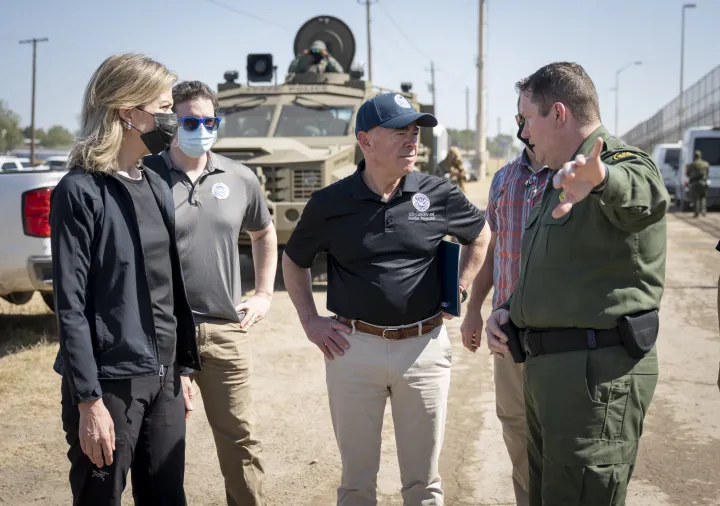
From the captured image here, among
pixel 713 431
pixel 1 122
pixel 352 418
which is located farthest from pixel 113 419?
pixel 1 122

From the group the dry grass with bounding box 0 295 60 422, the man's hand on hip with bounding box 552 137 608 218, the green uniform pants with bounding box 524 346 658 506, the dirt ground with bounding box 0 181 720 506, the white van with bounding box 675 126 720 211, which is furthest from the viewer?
the white van with bounding box 675 126 720 211

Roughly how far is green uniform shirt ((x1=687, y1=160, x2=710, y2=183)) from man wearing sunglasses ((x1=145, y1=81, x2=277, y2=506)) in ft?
62.8

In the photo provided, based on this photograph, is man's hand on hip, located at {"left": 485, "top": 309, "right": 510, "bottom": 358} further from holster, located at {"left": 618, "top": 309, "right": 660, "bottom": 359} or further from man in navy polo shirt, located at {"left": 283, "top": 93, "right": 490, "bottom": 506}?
holster, located at {"left": 618, "top": 309, "right": 660, "bottom": 359}

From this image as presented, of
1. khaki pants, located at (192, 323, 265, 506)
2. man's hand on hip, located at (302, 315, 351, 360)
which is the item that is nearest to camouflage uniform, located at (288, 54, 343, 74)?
khaki pants, located at (192, 323, 265, 506)

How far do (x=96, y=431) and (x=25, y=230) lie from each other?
17.0ft

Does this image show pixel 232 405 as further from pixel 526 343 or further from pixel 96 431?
pixel 526 343

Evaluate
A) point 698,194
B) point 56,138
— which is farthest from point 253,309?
point 56,138

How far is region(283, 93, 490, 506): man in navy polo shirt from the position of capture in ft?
11.3

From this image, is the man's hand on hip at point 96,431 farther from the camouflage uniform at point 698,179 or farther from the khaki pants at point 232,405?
the camouflage uniform at point 698,179

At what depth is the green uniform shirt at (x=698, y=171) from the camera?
21000 mm

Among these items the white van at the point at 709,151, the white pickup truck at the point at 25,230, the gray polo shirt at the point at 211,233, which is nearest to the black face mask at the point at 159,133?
the gray polo shirt at the point at 211,233

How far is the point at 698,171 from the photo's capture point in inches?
829

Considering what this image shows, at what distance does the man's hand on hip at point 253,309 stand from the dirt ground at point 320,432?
111cm

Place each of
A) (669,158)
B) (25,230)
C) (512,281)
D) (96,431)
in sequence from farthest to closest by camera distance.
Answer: (669,158) < (25,230) < (512,281) < (96,431)
